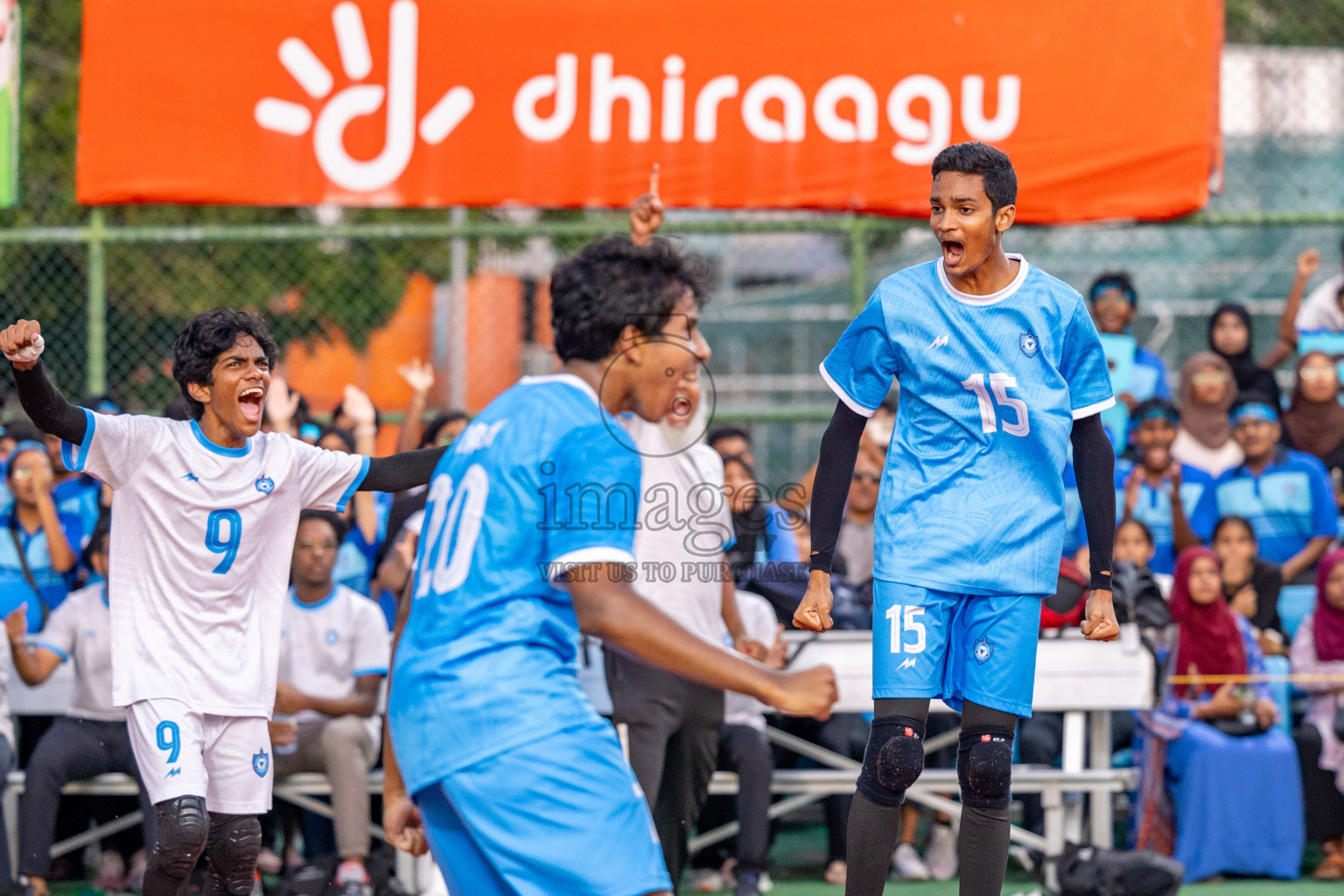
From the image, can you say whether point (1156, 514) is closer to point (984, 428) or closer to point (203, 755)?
point (984, 428)

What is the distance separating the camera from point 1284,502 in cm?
802

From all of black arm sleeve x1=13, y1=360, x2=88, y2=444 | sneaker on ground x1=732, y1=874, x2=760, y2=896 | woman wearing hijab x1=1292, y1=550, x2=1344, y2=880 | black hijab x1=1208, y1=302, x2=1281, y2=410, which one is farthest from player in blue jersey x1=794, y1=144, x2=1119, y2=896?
black hijab x1=1208, y1=302, x2=1281, y2=410

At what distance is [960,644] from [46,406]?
282 cm

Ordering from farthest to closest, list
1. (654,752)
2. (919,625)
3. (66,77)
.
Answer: (66,77) < (654,752) < (919,625)

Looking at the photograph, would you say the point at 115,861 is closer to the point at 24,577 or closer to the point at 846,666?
the point at 24,577

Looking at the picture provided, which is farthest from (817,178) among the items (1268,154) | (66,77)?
(1268,154)

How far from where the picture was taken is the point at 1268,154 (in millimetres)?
16859

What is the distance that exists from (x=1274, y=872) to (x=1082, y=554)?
5.52 feet

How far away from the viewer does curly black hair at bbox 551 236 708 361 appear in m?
3.27

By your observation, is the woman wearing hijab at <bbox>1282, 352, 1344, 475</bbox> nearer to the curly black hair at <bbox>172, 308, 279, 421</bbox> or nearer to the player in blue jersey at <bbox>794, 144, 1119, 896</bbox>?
the player in blue jersey at <bbox>794, 144, 1119, 896</bbox>

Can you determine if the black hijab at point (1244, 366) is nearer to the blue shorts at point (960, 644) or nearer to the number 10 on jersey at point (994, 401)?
the number 10 on jersey at point (994, 401)

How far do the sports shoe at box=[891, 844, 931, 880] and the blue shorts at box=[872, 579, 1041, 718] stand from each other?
110 inches

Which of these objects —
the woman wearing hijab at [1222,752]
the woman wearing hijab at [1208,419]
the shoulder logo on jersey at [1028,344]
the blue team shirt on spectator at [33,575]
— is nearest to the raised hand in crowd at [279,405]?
the blue team shirt on spectator at [33,575]

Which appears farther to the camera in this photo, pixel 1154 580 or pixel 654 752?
pixel 1154 580
